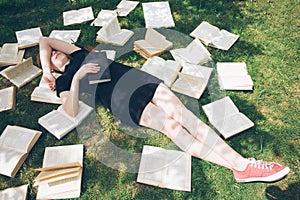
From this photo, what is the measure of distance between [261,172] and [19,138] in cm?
296

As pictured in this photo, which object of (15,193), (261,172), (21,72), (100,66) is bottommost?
(15,193)

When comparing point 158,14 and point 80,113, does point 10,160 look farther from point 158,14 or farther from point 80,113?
point 158,14

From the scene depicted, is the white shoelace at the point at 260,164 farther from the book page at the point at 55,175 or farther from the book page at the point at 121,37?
the book page at the point at 121,37

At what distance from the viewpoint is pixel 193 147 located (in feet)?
12.3

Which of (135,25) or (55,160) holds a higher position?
(135,25)

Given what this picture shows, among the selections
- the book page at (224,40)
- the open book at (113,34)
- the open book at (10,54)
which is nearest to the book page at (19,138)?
the open book at (10,54)

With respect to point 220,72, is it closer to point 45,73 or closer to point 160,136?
point 160,136

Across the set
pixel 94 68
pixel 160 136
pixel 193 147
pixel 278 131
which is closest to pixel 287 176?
pixel 278 131

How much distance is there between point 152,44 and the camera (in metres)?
5.00

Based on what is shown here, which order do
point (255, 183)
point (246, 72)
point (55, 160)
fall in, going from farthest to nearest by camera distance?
1. point (246, 72)
2. point (55, 160)
3. point (255, 183)

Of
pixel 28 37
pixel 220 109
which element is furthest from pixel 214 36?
pixel 28 37

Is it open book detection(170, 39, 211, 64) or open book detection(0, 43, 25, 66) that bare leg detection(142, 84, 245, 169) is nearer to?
open book detection(170, 39, 211, 64)

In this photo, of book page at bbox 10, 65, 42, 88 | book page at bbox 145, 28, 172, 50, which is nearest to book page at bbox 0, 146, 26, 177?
book page at bbox 10, 65, 42, 88

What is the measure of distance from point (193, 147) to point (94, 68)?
5.25ft
